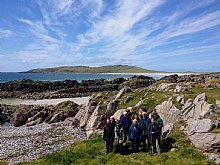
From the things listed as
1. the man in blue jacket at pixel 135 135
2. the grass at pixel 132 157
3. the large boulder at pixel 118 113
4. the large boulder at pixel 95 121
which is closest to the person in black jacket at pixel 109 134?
the grass at pixel 132 157

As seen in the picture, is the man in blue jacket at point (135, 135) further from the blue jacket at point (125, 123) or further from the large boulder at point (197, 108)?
the large boulder at point (197, 108)

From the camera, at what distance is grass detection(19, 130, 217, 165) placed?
2030 cm

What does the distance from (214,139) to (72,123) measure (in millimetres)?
19937

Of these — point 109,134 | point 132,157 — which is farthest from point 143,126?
point 109,134

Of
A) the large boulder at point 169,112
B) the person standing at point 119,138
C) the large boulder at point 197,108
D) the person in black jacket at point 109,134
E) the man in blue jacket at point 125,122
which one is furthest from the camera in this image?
the large boulder at point 169,112

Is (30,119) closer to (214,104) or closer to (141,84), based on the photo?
(214,104)

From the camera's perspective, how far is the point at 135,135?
22.6 metres

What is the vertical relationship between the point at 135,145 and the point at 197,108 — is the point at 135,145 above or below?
below

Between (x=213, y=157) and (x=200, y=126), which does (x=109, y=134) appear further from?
(x=213, y=157)

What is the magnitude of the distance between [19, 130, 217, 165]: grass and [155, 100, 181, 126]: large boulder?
2199mm

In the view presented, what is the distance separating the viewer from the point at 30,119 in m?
45.4

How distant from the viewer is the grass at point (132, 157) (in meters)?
20.3

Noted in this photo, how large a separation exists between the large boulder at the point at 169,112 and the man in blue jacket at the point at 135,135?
500cm

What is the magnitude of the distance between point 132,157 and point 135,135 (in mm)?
1758
